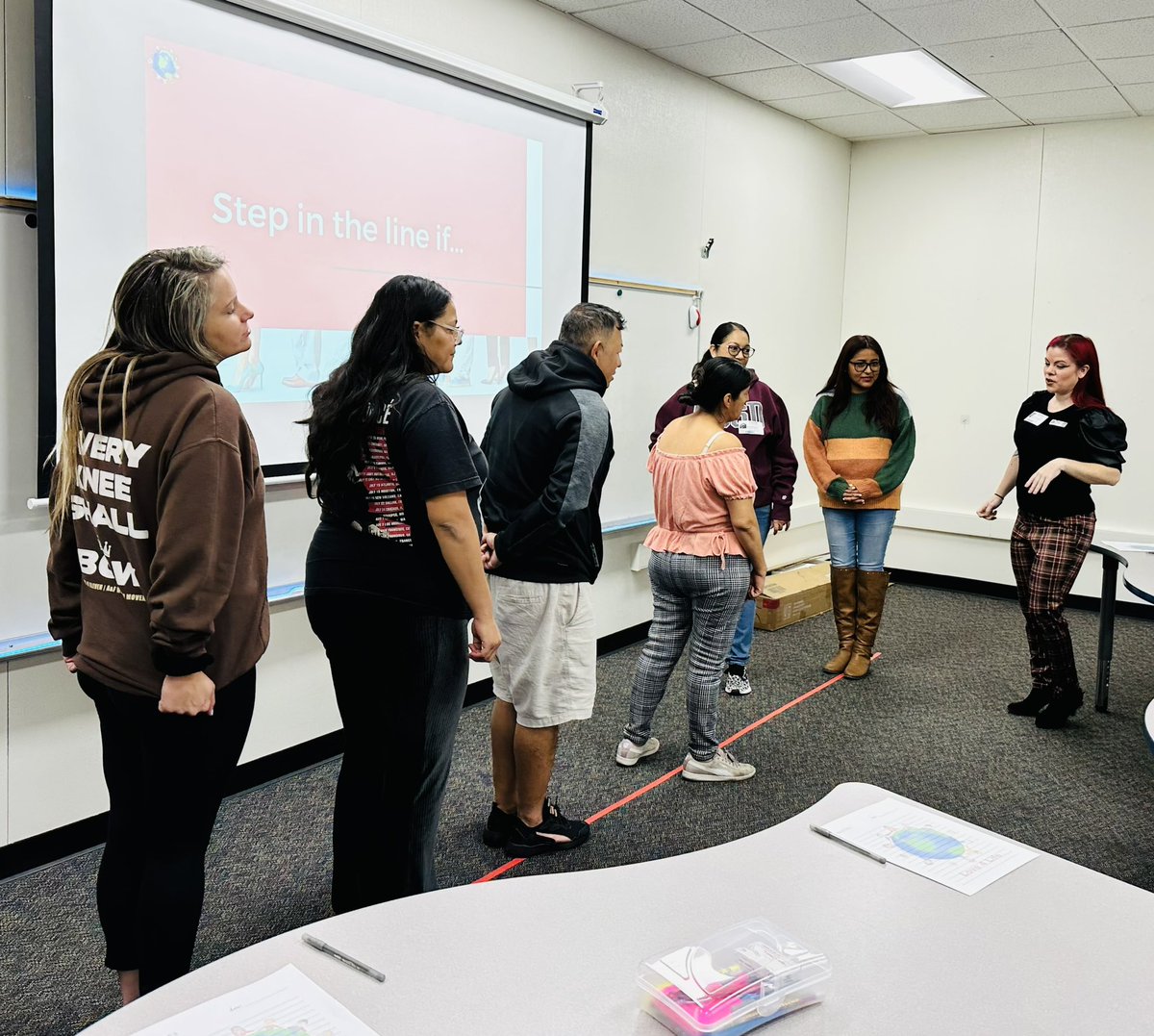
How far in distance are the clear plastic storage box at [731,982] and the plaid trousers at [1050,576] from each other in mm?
2841

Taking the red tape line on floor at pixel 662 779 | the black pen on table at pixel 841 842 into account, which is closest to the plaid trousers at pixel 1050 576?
the red tape line on floor at pixel 662 779

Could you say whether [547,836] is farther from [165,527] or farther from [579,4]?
[579,4]

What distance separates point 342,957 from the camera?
110 centimetres

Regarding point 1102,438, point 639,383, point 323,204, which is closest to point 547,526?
point 323,204

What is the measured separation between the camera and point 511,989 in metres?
1.06

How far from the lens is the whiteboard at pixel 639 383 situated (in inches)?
177

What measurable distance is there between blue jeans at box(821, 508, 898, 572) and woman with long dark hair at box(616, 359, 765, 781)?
1.20 metres

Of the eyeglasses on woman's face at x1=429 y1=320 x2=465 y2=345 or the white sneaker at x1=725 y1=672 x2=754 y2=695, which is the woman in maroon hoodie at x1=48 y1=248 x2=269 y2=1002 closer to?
the eyeglasses on woman's face at x1=429 y1=320 x2=465 y2=345

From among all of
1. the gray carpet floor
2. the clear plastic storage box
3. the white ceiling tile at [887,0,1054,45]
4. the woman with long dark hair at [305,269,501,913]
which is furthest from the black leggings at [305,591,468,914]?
the white ceiling tile at [887,0,1054,45]

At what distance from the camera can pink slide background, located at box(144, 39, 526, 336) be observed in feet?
8.60

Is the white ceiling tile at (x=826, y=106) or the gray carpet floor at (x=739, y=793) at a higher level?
the white ceiling tile at (x=826, y=106)

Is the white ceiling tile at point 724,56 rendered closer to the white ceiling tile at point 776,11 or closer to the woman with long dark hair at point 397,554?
the white ceiling tile at point 776,11

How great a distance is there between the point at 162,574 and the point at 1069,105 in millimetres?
5281

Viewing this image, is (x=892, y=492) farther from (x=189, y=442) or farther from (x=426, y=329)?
(x=189, y=442)
